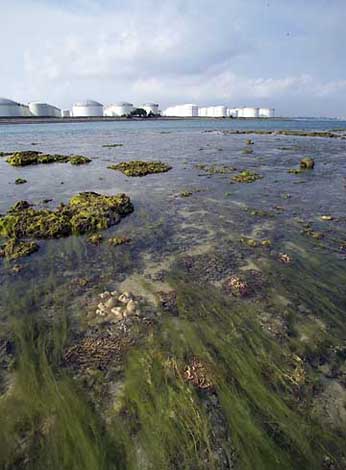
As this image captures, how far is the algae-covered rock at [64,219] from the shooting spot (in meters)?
11.1

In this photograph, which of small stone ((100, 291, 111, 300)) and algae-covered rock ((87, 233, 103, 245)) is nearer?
small stone ((100, 291, 111, 300))

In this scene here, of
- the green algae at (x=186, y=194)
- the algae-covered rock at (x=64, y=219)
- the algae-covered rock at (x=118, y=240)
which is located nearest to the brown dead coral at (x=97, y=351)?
the algae-covered rock at (x=118, y=240)

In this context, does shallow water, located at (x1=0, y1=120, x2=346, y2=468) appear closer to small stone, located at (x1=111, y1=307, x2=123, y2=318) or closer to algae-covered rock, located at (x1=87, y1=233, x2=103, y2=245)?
algae-covered rock, located at (x1=87, y1=233, x2=103, y2=245)

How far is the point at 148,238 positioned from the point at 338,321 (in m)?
6.52

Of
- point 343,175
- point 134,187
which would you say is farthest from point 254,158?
point 134,187

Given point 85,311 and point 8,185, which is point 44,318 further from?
point 8,185

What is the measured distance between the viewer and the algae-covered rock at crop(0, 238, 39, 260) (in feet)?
31.0

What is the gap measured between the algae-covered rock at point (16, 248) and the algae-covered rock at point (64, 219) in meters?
0.69

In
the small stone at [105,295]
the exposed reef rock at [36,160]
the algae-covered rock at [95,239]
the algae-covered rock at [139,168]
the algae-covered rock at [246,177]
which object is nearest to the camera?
the small stone at [105,295]

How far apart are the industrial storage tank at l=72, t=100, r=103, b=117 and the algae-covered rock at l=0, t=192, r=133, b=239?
17849cm

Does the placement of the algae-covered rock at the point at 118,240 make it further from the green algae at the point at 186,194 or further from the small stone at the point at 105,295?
the green algae at the point at 186,194

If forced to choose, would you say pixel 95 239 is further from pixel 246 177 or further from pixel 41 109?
pixel 41 109

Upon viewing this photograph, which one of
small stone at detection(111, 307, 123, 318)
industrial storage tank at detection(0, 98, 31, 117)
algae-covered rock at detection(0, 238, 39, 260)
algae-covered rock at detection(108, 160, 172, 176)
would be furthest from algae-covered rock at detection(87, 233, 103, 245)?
industrial storage tank at detection(0, 98, 31, 117)

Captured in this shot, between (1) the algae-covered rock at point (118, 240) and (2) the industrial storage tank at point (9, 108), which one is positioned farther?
(2) the industrial storage tank at point (9, 108)
